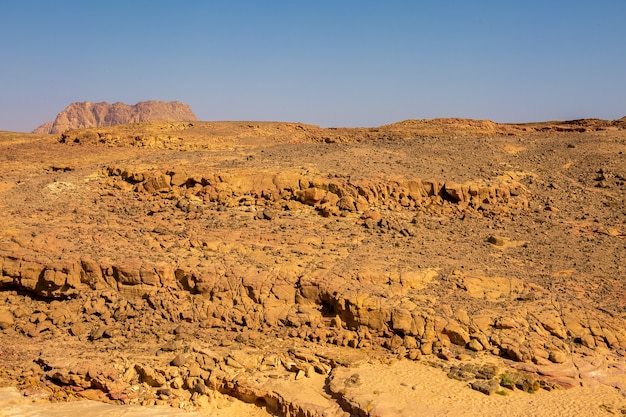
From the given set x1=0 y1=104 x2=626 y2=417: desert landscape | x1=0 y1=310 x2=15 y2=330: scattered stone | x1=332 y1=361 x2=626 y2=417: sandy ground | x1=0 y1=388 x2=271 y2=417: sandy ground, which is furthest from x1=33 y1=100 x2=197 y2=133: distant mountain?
x1=332 y1=361 x2=626 y2=417: sandy ground

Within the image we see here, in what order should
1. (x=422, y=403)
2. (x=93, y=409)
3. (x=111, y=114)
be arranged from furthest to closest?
(x=111, y=114)
(x=93, y=409)
(x=422, y=403)

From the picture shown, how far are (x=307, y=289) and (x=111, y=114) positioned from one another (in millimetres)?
54091

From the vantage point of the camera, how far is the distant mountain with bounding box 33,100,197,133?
2191 inches

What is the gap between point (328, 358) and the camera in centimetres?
836

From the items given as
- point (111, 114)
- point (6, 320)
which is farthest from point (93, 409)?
point (111, 114)

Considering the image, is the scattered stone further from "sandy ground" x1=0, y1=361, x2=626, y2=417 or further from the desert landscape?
"sandy ground" x1=0, y1=361, x2=626, y2=417

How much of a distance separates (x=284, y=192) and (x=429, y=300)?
4347 millimetres

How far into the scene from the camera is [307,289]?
9.23 metres

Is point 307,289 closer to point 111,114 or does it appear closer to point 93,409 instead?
point 93,409

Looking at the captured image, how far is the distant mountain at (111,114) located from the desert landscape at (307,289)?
4338cm

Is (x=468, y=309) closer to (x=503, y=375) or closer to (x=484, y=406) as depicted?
(x=503, y=375)

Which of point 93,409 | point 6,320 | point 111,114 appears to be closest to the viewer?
point 93,409

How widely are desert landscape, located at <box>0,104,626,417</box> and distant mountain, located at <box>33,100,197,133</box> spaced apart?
142ft

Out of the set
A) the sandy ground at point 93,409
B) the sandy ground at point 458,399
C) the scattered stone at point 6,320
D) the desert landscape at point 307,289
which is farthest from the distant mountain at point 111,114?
the sandy ground at point 458,399
